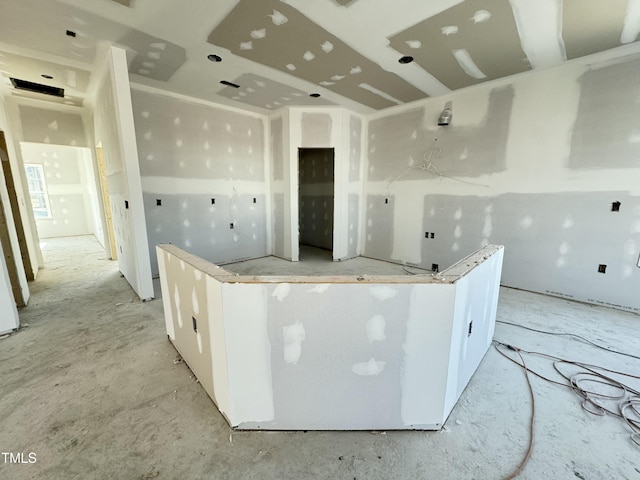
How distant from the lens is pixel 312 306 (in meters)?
1.32

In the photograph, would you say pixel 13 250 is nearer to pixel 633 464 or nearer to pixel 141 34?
pixel 141 34

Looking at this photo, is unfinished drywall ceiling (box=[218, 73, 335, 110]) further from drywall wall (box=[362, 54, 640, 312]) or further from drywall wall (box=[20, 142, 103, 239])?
drywall wall (box=[20, 142, 103, 239])

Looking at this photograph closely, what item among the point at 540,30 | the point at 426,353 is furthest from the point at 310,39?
the point at 426,353

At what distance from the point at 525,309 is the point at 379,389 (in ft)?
9.21

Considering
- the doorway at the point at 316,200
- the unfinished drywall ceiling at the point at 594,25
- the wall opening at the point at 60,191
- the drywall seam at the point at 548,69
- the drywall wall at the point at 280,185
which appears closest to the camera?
the unfinished drywall ceiling at the point at 594,25

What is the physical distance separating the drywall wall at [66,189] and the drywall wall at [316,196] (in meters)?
6.54

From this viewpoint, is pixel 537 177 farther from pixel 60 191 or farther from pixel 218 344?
pixel 60 191

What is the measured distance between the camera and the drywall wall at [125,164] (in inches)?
116

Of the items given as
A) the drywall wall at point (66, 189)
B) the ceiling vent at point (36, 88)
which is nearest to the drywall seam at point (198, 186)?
the ceiling vent at point (36, 88)

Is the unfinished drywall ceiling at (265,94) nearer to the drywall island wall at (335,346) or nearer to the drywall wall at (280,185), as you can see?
the drywall wall at (280,185)

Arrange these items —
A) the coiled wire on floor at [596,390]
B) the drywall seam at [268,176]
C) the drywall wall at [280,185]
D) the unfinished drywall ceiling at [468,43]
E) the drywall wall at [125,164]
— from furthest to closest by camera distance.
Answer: the drywall seam at [268,176] < the drywall wall at [280,185] < the drywall wall at [125,164] < the unfinished drywall ceiling at [468,43] < the coiled wire on floor at [596,390]

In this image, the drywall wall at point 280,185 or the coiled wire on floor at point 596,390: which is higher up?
the drywall wall at point 280,185

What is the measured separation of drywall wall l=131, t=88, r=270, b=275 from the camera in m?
4.14

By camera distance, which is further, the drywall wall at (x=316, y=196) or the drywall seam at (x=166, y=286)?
the drywall wall at (x=316, y=196)
